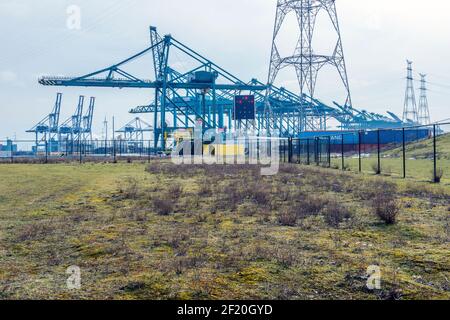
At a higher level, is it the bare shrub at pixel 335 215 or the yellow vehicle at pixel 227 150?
the yellow vehicle at pixel 227 150

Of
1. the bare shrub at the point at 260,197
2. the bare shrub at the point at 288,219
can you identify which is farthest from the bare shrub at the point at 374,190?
the bare shrub at the point at 288,219

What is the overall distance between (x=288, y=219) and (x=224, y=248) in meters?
2.03

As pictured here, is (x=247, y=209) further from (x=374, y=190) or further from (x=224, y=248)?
(x=374, y=190)

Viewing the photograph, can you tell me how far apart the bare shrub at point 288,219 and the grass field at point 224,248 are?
1.1 inches

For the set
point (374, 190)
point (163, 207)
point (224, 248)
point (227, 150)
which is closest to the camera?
point (224, 248)

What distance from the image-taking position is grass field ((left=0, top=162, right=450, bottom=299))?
4285 millimetres

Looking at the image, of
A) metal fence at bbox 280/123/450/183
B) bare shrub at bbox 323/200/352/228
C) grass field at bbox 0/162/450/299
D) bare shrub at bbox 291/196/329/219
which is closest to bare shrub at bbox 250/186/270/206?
grass field at bbox 0/162/450/299

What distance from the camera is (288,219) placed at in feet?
24.7

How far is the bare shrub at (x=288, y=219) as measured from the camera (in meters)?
7.45

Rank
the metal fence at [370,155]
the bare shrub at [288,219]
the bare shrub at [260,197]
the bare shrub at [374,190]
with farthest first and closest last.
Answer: the metal fence at [370,155], the bare shrub at [374,190], the bare shrub at [260,197], the bare shrub at [288,219]

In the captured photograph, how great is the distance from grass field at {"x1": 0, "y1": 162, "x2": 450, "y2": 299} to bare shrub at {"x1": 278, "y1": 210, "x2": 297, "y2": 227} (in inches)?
1.1

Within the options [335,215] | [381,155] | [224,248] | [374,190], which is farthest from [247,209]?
[381,155]

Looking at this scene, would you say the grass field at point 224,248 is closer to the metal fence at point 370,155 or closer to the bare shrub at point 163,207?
the bare shrub at point 163,207
